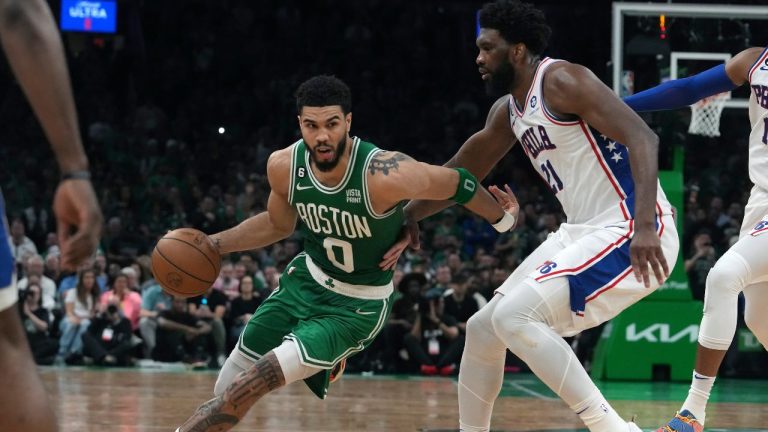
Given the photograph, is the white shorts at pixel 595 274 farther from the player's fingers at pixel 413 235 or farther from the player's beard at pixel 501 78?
the player's beard at pixel 501 78

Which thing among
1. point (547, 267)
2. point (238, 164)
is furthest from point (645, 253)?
point (238, 164)

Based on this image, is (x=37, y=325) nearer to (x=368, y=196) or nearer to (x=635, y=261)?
(x=368, y=196)

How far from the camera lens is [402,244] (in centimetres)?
496

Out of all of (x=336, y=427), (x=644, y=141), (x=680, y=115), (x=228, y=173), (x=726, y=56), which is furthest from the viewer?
(x=228, y=173)

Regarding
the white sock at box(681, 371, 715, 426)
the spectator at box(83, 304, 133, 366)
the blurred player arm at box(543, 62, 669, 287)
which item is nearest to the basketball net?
the white sock at box(681, 371, 715, 426)

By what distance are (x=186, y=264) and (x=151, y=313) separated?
7.81 meters

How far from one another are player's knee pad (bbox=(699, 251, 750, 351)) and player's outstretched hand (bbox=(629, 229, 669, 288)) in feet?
2.34

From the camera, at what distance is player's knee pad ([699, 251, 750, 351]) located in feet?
16.1

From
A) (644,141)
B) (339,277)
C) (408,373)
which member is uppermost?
(644,141)

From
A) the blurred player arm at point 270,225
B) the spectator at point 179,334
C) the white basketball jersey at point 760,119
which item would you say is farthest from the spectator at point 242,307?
the white basketball jersey at point 760,119

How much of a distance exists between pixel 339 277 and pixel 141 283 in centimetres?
884

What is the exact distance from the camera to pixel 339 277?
4926 millimetres

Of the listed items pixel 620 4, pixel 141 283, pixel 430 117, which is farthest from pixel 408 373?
pixel 430 117

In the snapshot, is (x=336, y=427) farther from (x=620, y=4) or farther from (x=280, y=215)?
(x=620, y=4)
